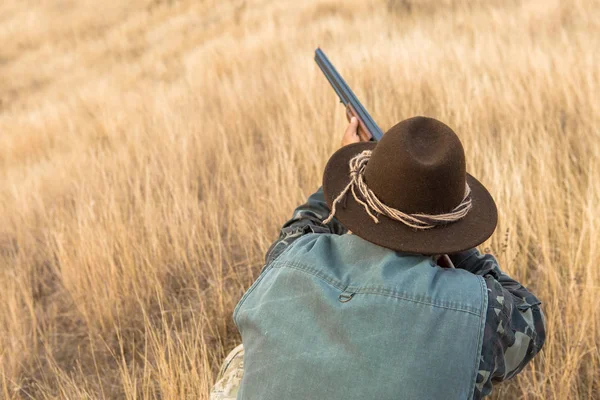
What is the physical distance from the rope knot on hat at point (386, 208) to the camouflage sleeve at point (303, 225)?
22 centimetres

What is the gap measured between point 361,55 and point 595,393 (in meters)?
3.96

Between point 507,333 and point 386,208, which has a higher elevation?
point 386,208

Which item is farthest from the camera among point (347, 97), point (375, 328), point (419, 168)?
point (347, 97)

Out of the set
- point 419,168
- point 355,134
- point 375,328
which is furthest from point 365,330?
point 355,134

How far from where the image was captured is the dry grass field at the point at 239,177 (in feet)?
7.53

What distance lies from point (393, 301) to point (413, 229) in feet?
0.77

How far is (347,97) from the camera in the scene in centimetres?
271

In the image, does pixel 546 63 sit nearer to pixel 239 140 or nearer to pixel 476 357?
pixel 239 140

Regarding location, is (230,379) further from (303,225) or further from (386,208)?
(386,208)

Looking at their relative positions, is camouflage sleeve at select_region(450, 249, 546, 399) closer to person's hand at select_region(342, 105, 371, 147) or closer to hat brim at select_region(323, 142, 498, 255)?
hat brim at select_region(323, 142, 498, 255)

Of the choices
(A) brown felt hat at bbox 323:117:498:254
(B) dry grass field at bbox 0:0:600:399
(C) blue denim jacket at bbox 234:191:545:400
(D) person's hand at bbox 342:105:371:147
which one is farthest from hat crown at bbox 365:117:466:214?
(B) dry grass field at bbox 0:0:600:399

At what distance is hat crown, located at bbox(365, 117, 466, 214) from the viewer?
1.32 metres

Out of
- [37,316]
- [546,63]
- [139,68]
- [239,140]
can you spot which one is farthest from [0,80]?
[546,63]

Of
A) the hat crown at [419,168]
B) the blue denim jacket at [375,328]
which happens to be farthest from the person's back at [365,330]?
the hat crown at [419,168]
